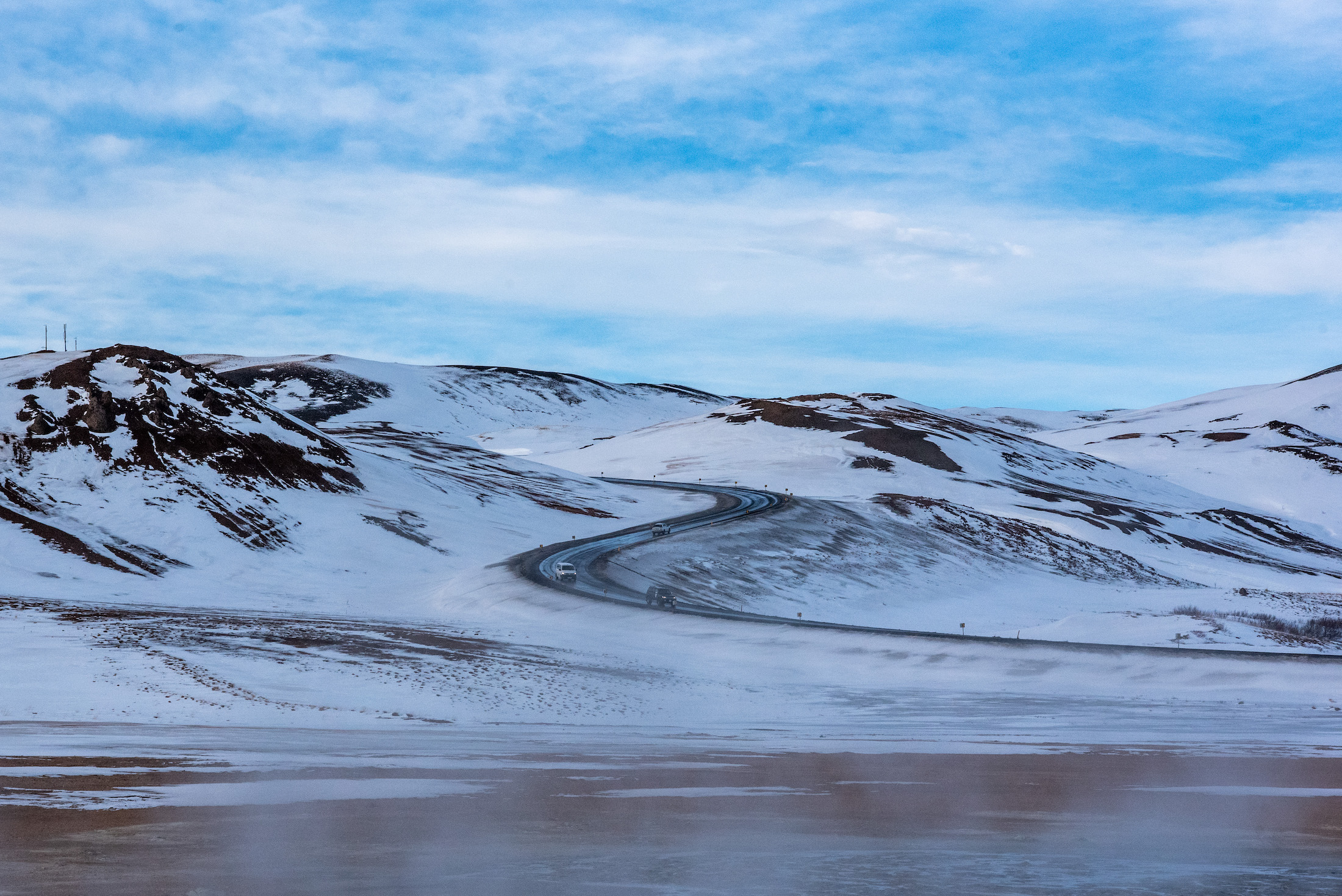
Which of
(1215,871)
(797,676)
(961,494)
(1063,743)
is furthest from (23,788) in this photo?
(961,494)

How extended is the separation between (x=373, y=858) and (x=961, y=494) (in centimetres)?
10856

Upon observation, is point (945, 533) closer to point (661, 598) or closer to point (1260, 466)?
point (661, 598)

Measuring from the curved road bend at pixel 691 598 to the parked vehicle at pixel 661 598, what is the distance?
18.1 inches

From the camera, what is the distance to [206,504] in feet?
206

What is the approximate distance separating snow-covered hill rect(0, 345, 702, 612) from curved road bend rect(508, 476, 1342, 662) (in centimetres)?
439

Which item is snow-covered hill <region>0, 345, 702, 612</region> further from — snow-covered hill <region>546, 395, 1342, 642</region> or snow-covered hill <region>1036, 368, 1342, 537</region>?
snow-covered hill <region>1036, 368, 1342, 537</region>

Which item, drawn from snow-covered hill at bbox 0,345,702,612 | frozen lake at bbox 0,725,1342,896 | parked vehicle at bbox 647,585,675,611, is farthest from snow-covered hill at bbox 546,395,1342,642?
frozen lake at bbox 0,725,1342,896

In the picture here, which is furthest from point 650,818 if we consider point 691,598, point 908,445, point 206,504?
point 908,445

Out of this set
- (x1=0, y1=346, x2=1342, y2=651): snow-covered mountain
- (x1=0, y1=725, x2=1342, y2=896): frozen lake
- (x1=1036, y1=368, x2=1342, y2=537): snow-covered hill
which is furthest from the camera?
(x1=1036, y1=368, x2=1342, y2=537): snow-covered hill

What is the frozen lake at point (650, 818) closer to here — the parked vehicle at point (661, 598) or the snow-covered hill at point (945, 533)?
the parked vehicle at point (661, 598)

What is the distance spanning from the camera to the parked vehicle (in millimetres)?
45544

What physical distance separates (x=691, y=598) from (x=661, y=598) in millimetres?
8750

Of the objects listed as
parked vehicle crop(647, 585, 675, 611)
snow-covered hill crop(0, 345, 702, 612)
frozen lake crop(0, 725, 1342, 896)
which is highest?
snow-covered hill crop(0, 345, 702, 612)

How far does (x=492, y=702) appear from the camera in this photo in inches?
996
